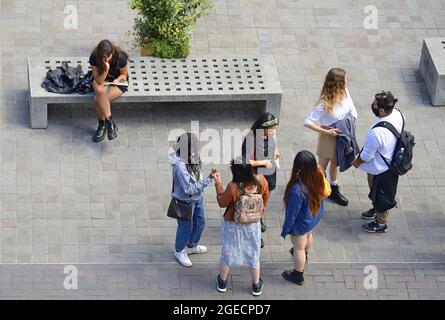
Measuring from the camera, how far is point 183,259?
47.5 ft

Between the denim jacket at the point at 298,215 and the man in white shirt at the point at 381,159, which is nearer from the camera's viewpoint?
the denim jacket at the point at 298,215

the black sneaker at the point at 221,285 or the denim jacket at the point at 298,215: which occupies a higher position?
the denim jacket at the point at 298,215

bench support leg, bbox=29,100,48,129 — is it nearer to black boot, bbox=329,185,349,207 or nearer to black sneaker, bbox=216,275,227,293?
black sneaker, bbox=216,275,227,293

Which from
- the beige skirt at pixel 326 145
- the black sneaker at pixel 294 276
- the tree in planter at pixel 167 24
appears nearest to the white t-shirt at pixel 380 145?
the beige skirt at pixel 326 145

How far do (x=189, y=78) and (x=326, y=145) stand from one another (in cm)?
221

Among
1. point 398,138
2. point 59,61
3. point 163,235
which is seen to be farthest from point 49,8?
point 398,138

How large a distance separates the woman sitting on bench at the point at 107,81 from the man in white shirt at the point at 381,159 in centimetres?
305

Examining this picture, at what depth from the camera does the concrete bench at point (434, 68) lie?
16.8 metres

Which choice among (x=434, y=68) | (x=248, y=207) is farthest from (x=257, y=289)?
(x=434, y=68)

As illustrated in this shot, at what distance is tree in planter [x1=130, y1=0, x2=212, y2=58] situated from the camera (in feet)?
54.1

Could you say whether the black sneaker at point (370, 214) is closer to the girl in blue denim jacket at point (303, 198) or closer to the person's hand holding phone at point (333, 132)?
the person's hand holding phone at point (333, 132)

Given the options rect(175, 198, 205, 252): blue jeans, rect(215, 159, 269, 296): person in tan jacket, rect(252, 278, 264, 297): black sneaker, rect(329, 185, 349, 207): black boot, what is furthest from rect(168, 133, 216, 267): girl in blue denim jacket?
rect(329, 185, 349, 207): black boot

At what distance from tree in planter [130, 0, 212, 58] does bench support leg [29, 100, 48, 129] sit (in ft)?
5.48

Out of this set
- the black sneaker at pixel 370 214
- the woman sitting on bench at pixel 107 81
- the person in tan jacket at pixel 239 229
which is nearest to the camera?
the person in tan jacket at pixel 239 229
